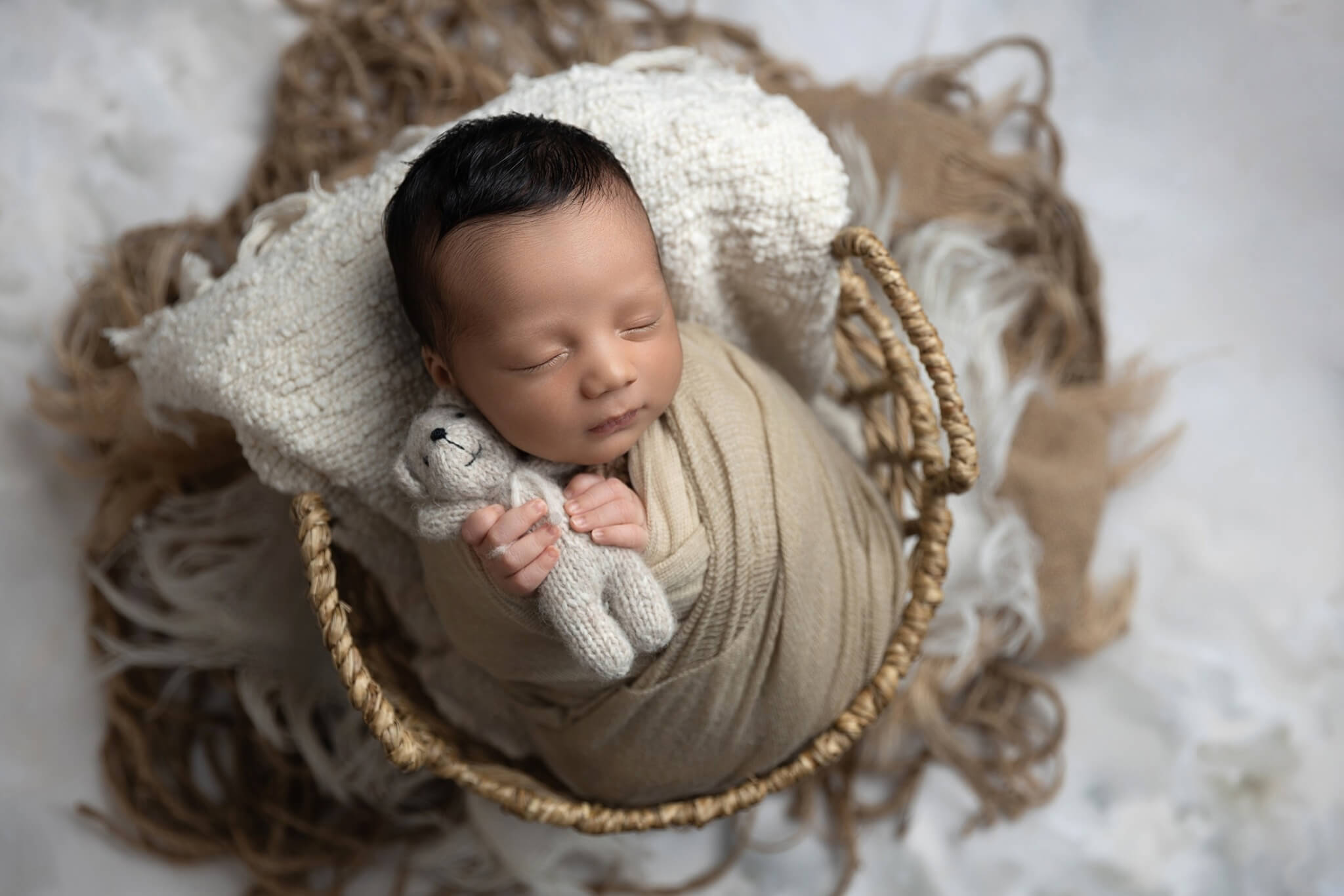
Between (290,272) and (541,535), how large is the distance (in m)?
0.39

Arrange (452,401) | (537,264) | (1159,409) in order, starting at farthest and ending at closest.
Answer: (1159,409) < (452,401) < (537,264)

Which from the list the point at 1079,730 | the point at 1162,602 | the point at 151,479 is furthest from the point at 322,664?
the point at 1162,602

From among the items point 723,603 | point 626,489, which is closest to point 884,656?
point 723,603

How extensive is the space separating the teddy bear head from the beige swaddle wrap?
7 cm

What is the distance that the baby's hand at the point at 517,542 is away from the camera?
2.70 feet

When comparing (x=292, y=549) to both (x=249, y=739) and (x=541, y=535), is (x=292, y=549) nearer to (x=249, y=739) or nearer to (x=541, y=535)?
(x=249, y=739)

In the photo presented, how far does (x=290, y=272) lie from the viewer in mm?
994

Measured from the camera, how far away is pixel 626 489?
2.96 ft

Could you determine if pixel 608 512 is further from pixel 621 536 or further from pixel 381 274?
pixel 381 274

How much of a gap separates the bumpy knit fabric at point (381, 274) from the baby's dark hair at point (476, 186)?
0.35 ft

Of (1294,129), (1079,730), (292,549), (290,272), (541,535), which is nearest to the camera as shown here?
(541,535)

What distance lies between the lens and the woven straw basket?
901mm

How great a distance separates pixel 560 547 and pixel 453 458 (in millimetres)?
113

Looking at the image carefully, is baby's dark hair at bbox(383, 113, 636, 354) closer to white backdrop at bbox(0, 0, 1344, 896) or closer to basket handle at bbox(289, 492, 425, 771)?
basket handle at bbox(289, 492, 425, 771)
